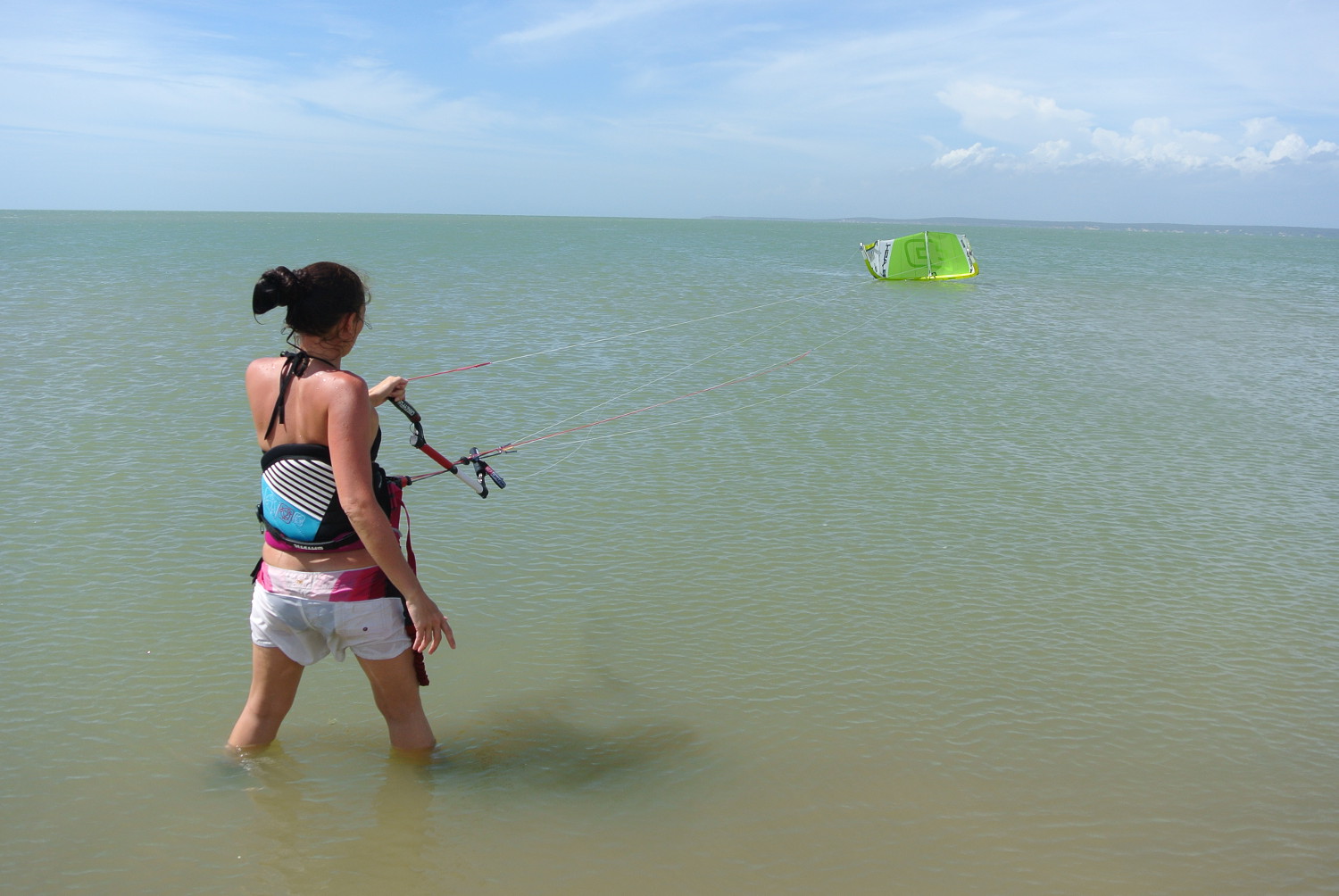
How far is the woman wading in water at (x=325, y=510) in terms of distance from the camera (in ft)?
10.1

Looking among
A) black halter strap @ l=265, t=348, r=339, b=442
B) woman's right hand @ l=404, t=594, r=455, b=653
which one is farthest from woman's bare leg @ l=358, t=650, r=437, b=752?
black halter strap @ l=265, t=348, r=339, b=442

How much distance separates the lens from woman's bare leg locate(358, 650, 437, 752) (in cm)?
340

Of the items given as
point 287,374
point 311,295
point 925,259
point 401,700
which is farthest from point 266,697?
point 925,259

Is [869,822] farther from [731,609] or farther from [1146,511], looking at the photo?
[1146,511]

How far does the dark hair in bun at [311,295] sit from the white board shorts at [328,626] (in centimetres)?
86

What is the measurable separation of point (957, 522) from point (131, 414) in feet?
24.3

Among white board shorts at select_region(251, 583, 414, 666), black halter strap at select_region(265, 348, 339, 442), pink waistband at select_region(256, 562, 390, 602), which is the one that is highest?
black halter strap at select_region(265, 348, 339, 442)

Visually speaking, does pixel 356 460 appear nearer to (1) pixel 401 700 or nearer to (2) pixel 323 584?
(2) pixel 323 584

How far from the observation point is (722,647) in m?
5.07

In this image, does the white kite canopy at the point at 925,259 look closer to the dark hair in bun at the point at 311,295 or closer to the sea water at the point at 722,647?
the sea water at the point at 722,647

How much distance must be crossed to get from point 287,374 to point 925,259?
2696 centimetres

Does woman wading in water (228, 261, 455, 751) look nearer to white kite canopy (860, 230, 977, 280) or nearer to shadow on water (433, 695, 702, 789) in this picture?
shadow on water (433, 695, 702, 789)

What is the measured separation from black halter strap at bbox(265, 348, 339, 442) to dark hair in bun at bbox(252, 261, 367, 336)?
0.08m

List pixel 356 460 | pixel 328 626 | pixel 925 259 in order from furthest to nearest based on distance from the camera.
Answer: pixel 925 259
pixel 328 626
pixel 356 460
